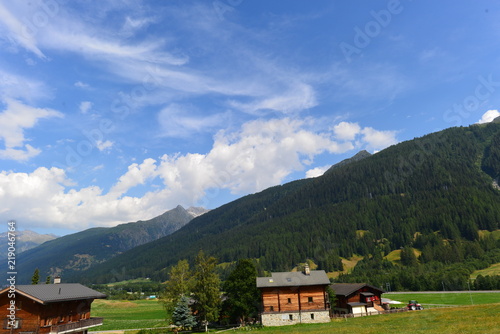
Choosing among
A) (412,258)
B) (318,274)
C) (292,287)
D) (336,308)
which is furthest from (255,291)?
(412,258)

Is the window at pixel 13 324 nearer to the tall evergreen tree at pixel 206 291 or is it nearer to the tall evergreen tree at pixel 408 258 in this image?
the tall evergreen tree at pixel 206 291

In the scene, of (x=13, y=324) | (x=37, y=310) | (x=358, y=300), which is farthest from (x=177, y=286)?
(x=358, y=300)

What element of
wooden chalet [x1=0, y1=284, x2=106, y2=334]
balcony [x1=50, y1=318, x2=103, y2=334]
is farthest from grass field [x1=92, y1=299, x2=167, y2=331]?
wooden chalet [x1=0, y1=284, x2=106, y2=334]

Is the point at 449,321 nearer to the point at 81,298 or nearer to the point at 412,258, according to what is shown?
the point at 81,298

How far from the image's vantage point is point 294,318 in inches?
2196

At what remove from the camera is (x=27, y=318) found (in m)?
37.8

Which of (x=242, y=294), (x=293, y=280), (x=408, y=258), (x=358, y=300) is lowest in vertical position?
(x=358, y=300)

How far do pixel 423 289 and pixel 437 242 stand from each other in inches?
3813

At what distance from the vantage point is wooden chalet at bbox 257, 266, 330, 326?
55.5m

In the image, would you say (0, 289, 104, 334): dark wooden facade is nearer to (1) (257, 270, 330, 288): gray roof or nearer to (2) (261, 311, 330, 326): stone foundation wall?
(2) (261, 311, 330, 326): stone foundation wall

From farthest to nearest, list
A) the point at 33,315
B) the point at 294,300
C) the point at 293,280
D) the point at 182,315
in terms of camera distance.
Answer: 1. the point at 293,280
2. the point at 294,300
3. the point at 182,315
4. the point at 33,315

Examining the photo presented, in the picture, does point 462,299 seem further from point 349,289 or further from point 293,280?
point 293,280

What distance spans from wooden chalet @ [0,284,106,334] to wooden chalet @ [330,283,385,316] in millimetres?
49954

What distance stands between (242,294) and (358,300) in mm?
26044
